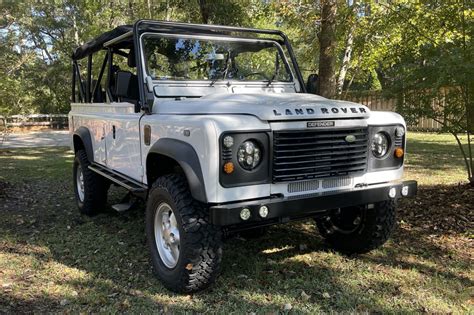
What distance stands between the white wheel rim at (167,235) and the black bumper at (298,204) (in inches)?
27.3

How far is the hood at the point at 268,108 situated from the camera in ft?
10.7

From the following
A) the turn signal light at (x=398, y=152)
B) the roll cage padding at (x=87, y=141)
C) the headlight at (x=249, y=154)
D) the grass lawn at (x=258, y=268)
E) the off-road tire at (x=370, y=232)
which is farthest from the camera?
the roll cage padding at (x=87, y=141)

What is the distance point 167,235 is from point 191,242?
54 centimetres

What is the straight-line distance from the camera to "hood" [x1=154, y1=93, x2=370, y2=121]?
3.25 metres

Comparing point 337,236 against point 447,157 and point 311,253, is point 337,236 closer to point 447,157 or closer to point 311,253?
point 311,253

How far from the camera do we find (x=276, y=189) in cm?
324

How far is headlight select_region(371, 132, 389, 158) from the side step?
2.01 meters

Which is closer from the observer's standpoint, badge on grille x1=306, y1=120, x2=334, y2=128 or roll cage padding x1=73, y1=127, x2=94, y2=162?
badge on grille x1=306, y1=120, x2=334, y2=128

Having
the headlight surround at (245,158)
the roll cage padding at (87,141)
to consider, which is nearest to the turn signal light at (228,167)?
the headlight surround at (245,158)

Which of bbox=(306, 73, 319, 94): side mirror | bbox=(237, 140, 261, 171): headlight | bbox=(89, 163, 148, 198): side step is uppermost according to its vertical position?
bbox=(306, 73, 319, 94): side mirror

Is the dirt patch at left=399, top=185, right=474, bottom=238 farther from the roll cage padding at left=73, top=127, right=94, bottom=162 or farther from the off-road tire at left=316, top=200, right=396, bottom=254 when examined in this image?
the roll cage padding at left=73, top=127, right=94, bottom=162

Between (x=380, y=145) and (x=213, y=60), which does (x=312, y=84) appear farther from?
(x=380, y=145)

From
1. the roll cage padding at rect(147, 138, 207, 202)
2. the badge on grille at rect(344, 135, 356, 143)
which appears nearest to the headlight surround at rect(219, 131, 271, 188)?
the roll cage padding at rect(147, 138, 207, 202)

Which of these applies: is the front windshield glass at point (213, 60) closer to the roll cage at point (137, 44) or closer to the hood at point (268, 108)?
the roll cage at point (137, 44)
